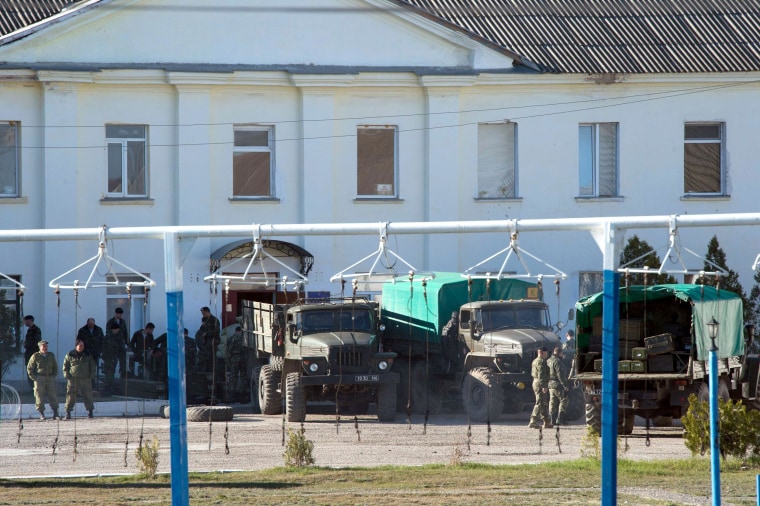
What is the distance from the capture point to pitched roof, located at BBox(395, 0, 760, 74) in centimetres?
2925

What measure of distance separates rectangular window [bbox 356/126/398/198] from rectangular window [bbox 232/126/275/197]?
2114 mm

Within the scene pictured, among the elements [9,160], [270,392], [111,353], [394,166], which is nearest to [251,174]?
[394,166]

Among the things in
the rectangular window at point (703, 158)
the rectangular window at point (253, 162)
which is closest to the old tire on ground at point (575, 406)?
the rectangular window at point (703, 158)

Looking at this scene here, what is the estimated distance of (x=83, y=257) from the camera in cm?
2770

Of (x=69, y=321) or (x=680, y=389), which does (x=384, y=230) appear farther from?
(x=69, y=321)

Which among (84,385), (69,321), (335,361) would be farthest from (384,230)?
(69,321)

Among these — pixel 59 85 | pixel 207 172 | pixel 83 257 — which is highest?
pixel 59 85

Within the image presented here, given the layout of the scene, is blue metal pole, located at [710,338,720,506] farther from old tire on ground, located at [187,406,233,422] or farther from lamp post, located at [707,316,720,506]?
old tire on ground, located at [187,406,233,422]

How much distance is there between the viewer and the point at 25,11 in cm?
2886

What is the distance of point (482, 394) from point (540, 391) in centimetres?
169

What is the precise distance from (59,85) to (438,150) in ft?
28.6

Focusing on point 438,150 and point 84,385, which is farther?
point 438,150

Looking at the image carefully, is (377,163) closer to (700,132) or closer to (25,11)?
(700,132)

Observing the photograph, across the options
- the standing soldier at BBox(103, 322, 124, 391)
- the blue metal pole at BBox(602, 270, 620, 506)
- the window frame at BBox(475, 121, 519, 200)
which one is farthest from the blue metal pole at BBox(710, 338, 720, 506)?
the window frame at BBox(475, 121, 519, 200)
